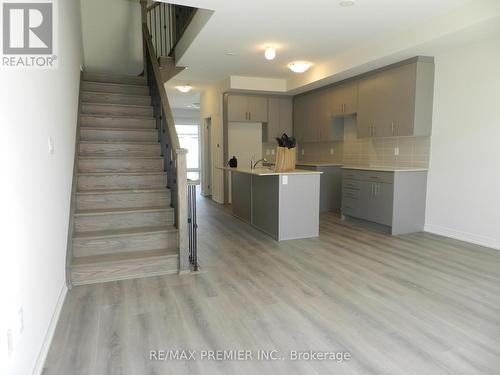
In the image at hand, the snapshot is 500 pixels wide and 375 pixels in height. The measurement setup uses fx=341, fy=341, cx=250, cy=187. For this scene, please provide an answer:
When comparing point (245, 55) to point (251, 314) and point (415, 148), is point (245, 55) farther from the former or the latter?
point (251, 314)

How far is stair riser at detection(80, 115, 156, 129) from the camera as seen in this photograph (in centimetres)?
472

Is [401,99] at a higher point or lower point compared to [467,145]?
higher

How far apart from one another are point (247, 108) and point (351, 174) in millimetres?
2951

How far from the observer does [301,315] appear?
101 inches

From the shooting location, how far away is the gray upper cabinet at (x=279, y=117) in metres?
7.91

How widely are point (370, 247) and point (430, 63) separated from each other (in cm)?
275

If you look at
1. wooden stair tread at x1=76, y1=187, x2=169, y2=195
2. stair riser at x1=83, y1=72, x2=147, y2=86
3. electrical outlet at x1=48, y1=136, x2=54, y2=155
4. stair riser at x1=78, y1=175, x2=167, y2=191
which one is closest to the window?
stair riser at x1=83, y1=72, x2=147, y2=86

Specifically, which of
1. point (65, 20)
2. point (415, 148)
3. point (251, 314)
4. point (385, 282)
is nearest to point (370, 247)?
point (385, 282)

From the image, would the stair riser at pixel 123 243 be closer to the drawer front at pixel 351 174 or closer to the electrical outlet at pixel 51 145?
the electrical outlet at pixel 51 145

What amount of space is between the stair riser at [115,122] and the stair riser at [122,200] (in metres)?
1.36

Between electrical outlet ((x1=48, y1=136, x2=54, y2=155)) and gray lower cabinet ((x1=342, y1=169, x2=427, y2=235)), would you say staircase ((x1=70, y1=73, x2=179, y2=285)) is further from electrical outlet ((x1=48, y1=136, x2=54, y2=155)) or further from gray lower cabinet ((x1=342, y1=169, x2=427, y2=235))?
gray lower cabinet ((x1=342, y1=169, x2=427, y2=235))

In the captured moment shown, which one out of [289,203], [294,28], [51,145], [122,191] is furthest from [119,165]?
[294,28]

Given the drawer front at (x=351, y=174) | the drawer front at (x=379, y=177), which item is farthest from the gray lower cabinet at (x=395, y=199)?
the drawer front at (x=351, y=174)
